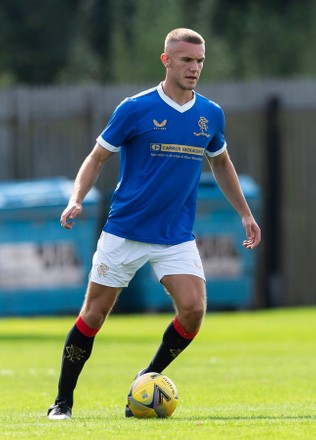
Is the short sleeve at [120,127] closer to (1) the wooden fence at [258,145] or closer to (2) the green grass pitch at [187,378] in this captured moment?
(2) the green grass pitch at [187,378]

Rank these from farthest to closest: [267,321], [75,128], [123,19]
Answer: [123,19] < [75,128] < [267,321]

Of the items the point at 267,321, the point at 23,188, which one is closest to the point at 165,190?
the point at 267,321

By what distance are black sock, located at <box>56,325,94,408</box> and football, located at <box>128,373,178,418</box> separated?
0.37 meters

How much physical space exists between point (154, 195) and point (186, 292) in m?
0.62

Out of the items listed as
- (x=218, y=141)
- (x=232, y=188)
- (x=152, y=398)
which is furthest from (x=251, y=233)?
(x=152, y=398)

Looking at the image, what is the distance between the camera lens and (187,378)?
12656 millimetres

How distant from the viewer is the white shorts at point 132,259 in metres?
8.73

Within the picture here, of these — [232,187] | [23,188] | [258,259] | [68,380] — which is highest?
[232,187]

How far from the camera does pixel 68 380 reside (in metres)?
8.86

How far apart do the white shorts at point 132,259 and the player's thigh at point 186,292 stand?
1.5 inches

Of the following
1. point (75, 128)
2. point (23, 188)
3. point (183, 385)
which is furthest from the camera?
point (75, 128)

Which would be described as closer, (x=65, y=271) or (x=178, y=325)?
(x=178, y=325)

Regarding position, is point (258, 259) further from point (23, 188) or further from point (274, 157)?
point (23, 188)

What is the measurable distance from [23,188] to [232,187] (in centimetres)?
1344
